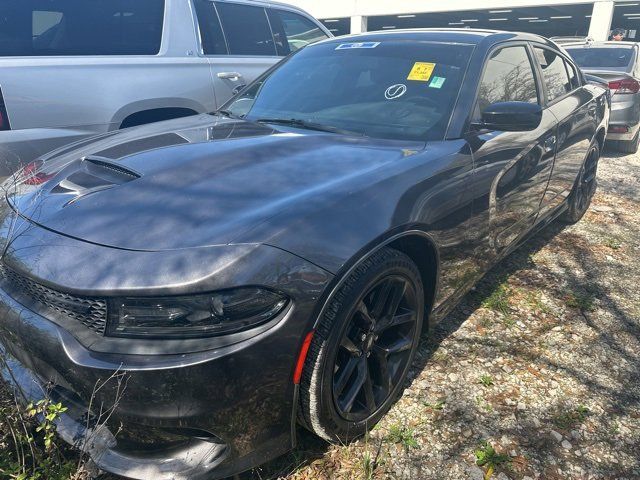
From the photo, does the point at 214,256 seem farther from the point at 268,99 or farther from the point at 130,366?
the point at 268,99

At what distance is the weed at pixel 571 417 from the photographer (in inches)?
93.8

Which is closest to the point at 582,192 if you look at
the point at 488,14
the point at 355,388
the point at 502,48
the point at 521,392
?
the point at 502,48

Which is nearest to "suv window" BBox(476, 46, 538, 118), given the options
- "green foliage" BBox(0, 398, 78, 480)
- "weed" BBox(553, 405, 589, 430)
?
"weed" BBox(553, 405, 589, 430)

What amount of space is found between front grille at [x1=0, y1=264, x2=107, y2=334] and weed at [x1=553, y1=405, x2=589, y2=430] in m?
2.06

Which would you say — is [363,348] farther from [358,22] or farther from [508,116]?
[358,22]

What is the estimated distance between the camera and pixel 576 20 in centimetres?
2703

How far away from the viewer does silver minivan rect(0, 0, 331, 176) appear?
3.43 meters

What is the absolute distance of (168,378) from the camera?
62.0 inches

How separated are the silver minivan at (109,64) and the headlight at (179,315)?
1976mm

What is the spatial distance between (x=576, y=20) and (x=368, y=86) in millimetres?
29495

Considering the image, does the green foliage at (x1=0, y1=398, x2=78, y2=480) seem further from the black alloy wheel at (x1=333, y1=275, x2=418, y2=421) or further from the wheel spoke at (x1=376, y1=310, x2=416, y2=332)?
the wheel spoke at (x1=376, y1=310, x2=416, y2=332)

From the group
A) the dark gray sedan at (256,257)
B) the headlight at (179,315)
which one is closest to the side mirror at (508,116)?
the dark gray sedan at (256,257)

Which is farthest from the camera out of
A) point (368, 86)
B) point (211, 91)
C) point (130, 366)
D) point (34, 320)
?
point (211, 91)

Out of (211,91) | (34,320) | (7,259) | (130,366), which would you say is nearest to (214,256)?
(130,366)
